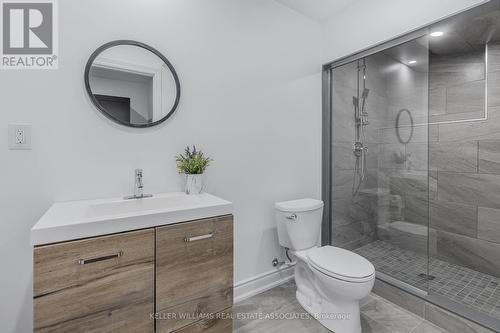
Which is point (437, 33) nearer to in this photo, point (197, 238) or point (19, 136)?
point (197, 238)

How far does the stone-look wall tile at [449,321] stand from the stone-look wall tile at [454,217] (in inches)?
45.1

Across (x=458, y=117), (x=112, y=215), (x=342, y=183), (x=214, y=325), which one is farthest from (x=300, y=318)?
(x=458, y=117)

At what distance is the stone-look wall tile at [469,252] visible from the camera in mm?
2246

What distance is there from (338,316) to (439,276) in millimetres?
1271

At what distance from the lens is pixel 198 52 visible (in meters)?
1.77

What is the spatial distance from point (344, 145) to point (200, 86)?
5.17 feet

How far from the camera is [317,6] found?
2.24m

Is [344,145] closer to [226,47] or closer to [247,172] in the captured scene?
[247,172]

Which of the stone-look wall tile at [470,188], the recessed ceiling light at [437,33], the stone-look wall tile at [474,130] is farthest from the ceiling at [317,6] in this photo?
the stone-look wall tile at [470,188]

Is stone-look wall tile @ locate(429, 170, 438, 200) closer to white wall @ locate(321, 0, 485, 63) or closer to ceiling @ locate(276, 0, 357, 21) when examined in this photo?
white wall @ locate(321, 0, 485, 63)

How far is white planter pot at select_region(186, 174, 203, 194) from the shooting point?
5.31 feet

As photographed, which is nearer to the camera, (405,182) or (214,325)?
(214,325)

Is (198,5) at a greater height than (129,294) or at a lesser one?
greater

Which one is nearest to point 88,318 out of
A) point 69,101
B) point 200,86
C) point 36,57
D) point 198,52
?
point 69,101
